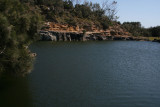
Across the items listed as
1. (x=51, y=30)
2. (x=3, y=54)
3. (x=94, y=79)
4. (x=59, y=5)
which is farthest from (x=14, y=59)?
(x=59, y=5)

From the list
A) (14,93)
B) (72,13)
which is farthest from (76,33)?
(14,93)

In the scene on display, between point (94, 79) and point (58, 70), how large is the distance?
6.15m

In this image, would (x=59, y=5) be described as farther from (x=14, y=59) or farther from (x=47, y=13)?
(x=14, y=59)

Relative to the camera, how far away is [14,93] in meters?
20.2

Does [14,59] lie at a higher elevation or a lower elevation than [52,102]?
higher

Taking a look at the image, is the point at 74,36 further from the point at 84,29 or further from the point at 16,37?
the point at 16,37

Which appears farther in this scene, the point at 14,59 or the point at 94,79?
the point at 94,79

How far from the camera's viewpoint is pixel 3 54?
17953 mm

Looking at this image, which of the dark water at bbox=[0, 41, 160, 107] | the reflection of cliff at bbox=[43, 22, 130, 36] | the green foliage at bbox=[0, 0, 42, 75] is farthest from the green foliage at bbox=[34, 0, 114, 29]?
the green foliage at bbox=[0, 0, 42, 75]

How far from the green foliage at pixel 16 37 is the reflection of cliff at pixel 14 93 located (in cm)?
215

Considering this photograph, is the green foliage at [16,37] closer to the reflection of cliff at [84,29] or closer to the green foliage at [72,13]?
the reflection of cliff at [84,29]

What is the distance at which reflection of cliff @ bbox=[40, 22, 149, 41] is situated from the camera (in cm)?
8188

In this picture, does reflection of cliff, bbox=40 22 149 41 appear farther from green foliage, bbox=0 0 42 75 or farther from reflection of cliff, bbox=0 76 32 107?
green foliage, bbox=0 0 42 75

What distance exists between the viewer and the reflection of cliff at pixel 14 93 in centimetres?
1816
